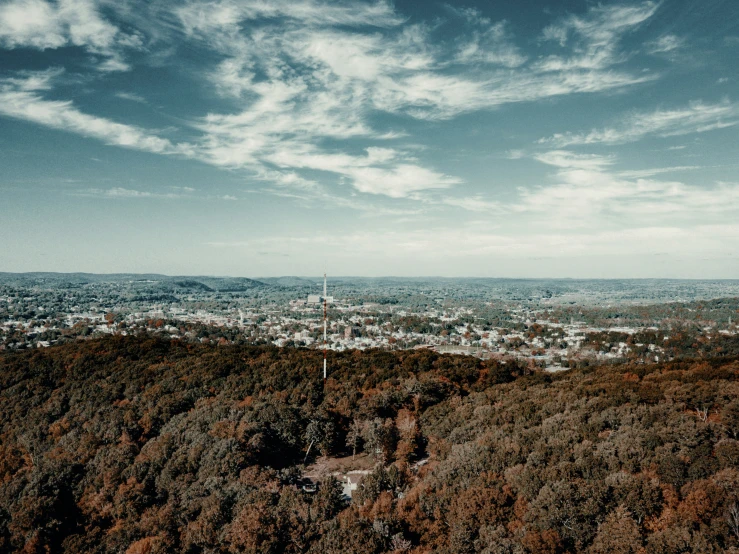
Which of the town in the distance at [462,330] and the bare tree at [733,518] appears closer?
the bare tree at [733,518]

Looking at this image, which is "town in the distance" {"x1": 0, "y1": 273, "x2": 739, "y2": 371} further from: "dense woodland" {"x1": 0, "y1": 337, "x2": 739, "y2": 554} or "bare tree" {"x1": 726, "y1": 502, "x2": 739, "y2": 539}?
"bare tree" {"x1": 726, "y1": 502, "x2": 739, "y2": 539}

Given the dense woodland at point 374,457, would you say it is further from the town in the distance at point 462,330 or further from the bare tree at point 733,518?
the town in the distance at point 462,330

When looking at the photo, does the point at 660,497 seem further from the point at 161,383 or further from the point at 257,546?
the point at 161,383

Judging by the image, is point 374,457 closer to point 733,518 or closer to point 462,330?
point 733,518

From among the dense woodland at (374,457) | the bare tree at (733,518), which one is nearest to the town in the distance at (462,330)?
the dense woodland at (374,457)

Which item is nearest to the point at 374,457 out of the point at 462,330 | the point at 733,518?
the point at 733,518

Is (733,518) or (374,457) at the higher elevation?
→ (733,518)

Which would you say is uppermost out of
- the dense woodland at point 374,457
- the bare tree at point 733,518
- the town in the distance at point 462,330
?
the bare tree at point 733,518

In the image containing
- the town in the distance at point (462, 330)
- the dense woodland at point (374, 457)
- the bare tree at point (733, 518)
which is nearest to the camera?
the bare tree at point (733, 518)
